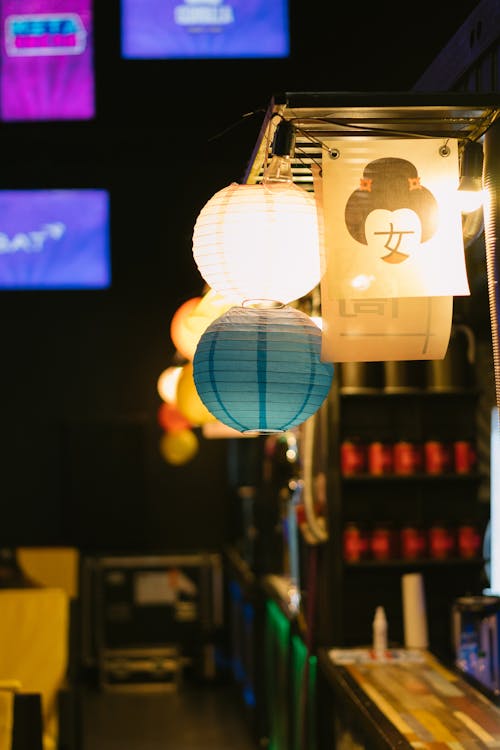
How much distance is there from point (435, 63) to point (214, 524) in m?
6.74

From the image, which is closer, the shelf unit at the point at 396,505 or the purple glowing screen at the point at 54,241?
the shelf unit at the point at 396,505

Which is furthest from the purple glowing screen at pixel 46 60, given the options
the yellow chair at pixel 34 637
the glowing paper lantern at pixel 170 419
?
the yellow chair at pixel 34 637

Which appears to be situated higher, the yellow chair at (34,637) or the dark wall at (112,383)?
the dark wall at (112,383)

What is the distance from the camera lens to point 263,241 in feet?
9.14

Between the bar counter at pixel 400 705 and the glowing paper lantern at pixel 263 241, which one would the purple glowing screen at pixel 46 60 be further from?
the glowing paper lantern at pixel 263 241

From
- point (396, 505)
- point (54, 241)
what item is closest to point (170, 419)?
point (54, 241)

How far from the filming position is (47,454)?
33.6 feet

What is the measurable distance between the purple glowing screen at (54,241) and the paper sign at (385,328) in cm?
732

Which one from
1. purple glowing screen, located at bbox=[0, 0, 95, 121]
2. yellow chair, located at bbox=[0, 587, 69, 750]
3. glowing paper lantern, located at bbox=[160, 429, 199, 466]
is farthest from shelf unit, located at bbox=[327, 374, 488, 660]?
glowing paper lantern, located at bbox=[160, 429, 199, 466]

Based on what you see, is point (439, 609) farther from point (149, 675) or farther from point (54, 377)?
point (54, 377)

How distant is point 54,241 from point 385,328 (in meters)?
7.58

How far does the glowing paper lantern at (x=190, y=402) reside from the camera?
17.6 ft

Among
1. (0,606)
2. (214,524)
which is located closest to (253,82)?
(214,524)

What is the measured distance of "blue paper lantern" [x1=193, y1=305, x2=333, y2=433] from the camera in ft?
9.46
